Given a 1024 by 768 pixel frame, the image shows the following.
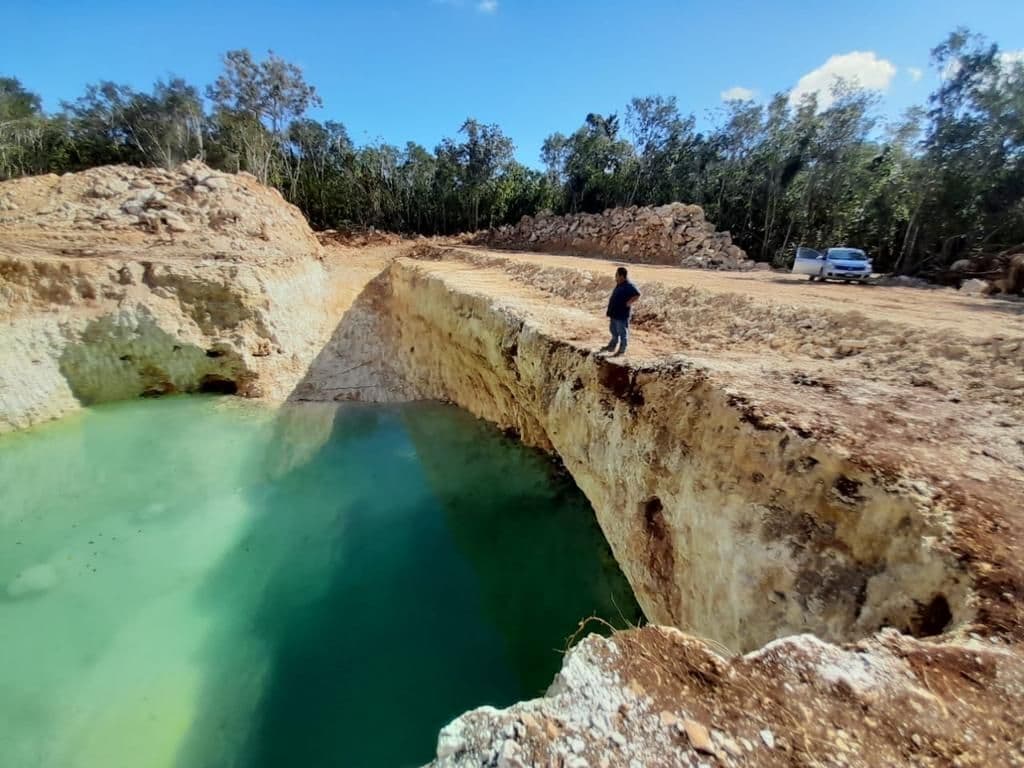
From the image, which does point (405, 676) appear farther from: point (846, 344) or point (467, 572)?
point (846, 344)

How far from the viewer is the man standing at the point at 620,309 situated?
6.38 meters

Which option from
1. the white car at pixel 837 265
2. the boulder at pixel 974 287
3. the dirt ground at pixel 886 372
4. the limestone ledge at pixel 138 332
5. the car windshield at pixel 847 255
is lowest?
the limestone ledge at pixel 138 332

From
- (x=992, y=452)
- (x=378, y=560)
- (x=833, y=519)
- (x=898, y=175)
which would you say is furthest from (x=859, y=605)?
(x=898, y=175)

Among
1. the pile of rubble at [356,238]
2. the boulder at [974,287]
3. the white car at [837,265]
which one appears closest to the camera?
the boulder at [974,287]

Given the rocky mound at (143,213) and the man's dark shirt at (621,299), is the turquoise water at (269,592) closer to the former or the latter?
the man's dark shirt at (621,299)

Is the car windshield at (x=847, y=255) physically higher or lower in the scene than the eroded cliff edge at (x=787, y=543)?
higher

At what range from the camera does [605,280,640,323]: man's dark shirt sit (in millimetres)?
6387

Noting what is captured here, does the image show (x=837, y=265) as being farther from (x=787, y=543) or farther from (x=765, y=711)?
(x=765, y=711)

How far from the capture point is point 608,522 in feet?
22.2

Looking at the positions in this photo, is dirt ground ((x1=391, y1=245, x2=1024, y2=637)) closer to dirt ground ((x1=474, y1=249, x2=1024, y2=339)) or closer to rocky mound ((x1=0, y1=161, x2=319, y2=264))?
dirt ground ((x1=474, y1=249, x2=1024, y2=339))

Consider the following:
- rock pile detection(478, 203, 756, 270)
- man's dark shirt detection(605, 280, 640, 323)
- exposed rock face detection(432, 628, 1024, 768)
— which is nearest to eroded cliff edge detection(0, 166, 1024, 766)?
exposed rock face detection(432, 628, 1024, 768)

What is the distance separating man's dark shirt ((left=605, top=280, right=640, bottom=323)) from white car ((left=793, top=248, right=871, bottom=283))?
10874 millimetres

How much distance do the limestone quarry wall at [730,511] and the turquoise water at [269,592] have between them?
2.59 metres

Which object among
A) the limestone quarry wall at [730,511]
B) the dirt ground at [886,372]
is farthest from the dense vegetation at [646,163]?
the limestone quarry wall at [730,511]
